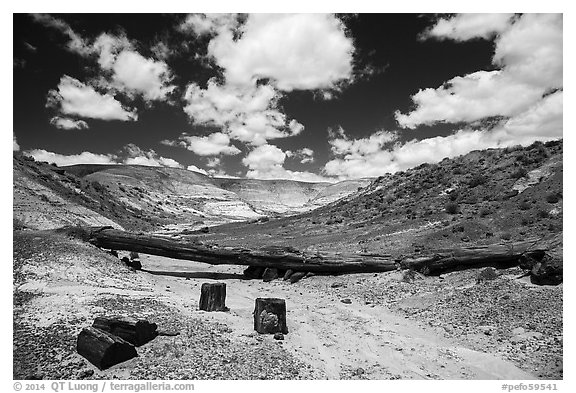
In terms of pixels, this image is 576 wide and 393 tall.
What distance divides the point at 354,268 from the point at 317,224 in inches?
919

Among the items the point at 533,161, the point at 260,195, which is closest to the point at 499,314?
the point at 533,161

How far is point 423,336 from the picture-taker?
9.52m

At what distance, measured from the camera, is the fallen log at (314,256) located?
13664mm

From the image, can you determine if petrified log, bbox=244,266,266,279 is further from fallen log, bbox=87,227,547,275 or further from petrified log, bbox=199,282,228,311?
petrified log, bbox=199,282,228,311

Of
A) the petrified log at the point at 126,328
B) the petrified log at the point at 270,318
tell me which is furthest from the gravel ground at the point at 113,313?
the petrified log at the point at 270,318

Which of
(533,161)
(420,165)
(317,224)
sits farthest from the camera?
(420,165)

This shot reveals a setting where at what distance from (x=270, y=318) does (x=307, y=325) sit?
1.60 metres

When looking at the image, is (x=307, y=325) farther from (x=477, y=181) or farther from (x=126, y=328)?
(x=477, y=181)

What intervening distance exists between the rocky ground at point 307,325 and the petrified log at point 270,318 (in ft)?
0.81

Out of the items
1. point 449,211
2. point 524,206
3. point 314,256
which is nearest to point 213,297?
point 314,256

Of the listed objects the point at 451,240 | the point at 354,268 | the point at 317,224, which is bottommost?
the point at 354,268

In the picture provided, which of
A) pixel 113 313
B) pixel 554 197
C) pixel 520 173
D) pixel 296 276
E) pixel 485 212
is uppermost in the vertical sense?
pixel 520 173

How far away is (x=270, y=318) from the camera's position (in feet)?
29.6
